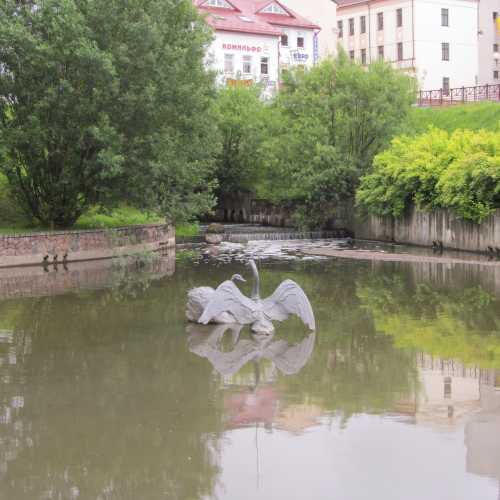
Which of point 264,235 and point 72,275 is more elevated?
point 264,235

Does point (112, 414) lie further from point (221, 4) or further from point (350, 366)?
point (221, 4)

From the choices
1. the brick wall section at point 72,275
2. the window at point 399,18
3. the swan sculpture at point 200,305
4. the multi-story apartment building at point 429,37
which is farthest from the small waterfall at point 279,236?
the window at point 399,18

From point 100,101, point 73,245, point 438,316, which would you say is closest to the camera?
point 438,316

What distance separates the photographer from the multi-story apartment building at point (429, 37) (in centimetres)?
7794

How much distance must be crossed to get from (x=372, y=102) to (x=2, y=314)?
27.8 m

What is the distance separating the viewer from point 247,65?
74.6 m

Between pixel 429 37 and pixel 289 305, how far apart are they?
216 feet

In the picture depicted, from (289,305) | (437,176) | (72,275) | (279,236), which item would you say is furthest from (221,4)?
(289,305)

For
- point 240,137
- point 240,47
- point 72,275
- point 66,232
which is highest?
point 240,47

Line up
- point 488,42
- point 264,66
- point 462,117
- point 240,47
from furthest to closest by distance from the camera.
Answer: point 488,42 → point 264,66 → point 240,47 → point 462,117

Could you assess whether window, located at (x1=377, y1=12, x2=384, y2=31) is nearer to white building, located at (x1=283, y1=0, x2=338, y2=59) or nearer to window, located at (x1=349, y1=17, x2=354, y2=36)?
window, located at (x1=349, y1=17, x2=354, y2=36)

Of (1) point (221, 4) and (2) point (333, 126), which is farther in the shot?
(1) point (221, 4)

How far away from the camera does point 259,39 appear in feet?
244

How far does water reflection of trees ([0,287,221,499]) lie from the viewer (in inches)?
357
